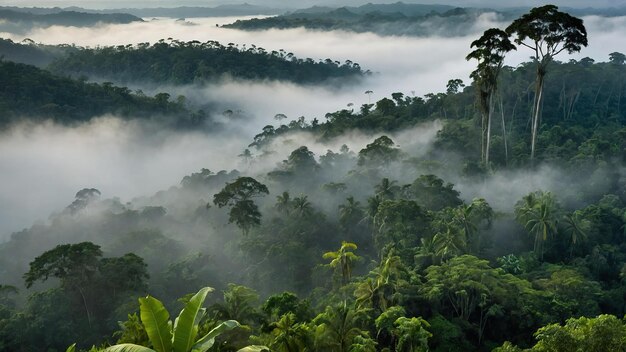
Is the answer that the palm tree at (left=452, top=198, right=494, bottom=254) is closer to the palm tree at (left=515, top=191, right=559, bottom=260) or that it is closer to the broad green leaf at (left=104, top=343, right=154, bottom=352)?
the palm tree at (left=515, top=191, right=559, bottom=260)

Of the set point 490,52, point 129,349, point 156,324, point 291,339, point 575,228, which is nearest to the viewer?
point 129,349

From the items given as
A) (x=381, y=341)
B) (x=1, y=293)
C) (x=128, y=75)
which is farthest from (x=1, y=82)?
(x=381, y=341)

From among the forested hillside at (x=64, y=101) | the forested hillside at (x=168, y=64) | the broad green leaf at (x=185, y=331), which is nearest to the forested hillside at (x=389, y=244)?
the broad green leaf at (x=185, y=331)

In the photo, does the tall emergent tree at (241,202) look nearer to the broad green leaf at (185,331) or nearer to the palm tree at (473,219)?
the palm tree at (473,219)

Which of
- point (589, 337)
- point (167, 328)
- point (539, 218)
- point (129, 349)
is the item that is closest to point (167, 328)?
point (167, 328)

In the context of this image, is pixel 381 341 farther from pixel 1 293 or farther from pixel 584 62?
pixel 584 62

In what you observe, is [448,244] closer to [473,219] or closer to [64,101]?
[473,219]

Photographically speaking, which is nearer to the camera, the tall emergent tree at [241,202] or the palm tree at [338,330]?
the palm tree at [338,330]
